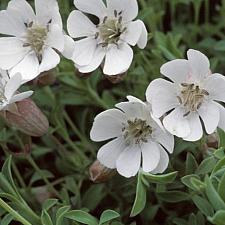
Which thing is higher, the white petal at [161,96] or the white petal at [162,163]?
the white petal at [161,96]

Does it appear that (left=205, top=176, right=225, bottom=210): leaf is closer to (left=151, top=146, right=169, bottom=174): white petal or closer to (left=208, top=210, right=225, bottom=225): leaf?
(left=208, top=210, right=225, bottom=225): leaf

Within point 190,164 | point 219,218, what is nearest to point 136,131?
point 190,164

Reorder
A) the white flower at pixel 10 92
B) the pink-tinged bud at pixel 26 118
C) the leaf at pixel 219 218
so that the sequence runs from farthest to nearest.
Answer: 1. the pink-tinged bud at pixel 26 118
2. the white flower at pixel 10 92
3. the leaf at pixel 219 218

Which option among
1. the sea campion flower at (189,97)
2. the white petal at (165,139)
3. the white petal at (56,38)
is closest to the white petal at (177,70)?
the sea campion flower at (189,97)

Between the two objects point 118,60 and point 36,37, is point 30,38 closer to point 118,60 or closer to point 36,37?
point 36,37

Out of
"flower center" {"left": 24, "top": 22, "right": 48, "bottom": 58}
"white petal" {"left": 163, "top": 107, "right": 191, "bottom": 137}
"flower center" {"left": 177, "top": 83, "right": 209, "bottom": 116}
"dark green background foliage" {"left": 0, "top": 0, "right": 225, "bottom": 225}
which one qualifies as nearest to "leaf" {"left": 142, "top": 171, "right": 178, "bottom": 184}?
"dark green background foliage" {"left": 0, "top": 0, "right": 225, "bottom": 225}

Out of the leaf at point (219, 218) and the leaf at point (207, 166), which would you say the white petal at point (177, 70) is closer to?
the leaf at point (207, 166)
